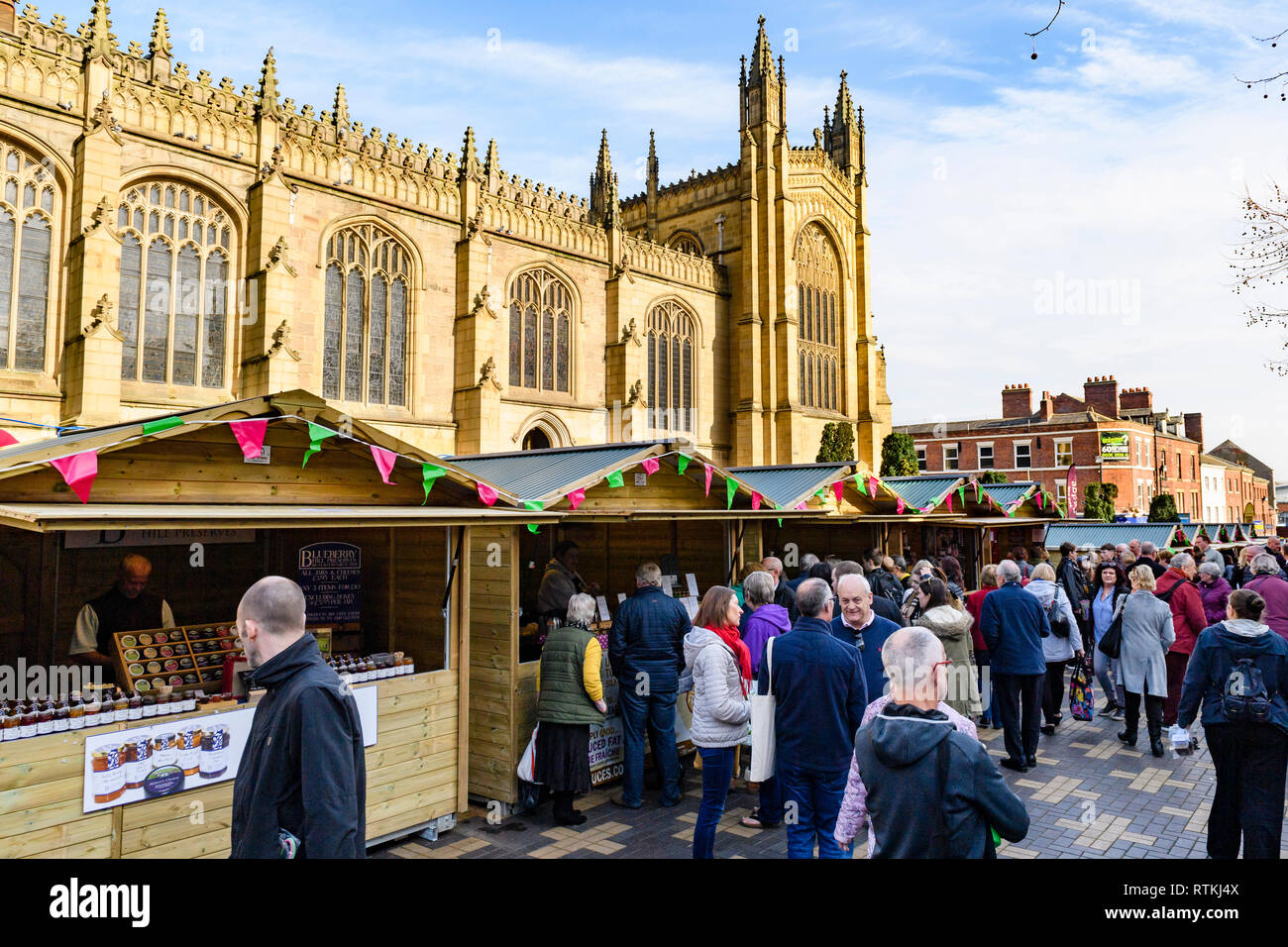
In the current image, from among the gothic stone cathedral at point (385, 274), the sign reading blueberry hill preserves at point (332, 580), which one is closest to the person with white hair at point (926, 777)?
the sign reading blueberry hill preserves at point (332, 580)

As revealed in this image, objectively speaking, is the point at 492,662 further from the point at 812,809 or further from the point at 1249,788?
the point at 1249,788

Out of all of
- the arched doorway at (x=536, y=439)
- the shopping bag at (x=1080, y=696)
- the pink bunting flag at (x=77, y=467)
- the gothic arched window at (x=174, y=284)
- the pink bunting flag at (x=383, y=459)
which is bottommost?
the shopping bag at (x=1080, y=696)

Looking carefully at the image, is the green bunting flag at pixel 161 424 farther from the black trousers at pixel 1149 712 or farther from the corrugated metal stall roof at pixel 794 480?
the black trousers at pixel 1149 712

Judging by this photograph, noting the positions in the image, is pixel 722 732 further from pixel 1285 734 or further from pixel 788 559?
pixel 788 559

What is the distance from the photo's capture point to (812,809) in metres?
4.72

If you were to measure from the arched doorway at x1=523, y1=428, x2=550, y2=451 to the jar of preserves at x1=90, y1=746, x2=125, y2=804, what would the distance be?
67.7 feet

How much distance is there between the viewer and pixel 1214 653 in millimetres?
5281

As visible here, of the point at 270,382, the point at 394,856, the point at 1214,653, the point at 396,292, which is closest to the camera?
the point at 1214,653

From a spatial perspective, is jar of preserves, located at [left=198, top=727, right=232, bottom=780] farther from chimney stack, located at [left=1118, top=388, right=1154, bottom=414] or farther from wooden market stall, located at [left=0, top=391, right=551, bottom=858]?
chimney stack, located at [left=1118, top=388, right=1154, bottom=414]

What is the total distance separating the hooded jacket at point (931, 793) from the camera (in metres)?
2.72

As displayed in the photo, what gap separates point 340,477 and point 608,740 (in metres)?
3.76

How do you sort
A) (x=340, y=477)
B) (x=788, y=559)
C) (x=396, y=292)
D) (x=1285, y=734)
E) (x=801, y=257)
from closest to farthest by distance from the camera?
(x=1285, y=734) → (x=340, y=477) → (x=788, y=559) → (x=396, y=292) → (x=801, y=257)
